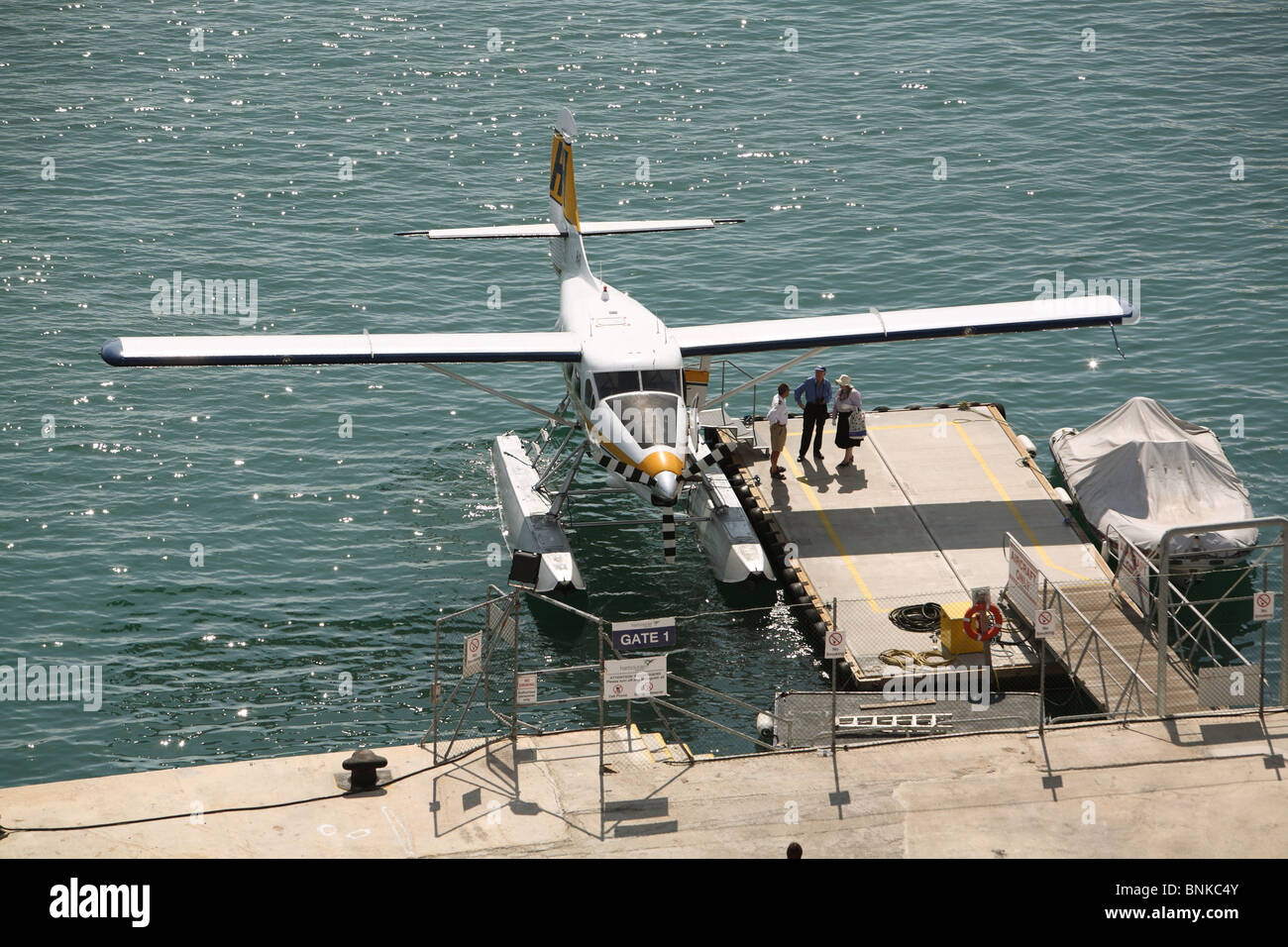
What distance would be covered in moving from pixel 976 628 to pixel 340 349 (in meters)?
13.9

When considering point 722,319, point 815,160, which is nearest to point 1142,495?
point 722,319

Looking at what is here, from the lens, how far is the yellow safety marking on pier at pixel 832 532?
1163 inches

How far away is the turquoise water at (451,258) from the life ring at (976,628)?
309 centimetres

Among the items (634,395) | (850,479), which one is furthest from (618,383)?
(850,479)

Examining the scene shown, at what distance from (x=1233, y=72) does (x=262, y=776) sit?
1860 inches

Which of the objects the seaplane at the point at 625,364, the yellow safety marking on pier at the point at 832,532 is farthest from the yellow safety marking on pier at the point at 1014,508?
the yellow safety marking on pier at the point at 832,532

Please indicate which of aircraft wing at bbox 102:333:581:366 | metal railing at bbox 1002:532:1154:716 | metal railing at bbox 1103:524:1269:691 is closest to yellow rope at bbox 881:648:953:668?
metal railing at bbox 1002:532:1154:716

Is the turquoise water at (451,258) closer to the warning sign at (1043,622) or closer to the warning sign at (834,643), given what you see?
the warning sign at (834,643)

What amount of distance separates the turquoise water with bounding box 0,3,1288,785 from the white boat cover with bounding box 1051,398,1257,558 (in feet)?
14.6

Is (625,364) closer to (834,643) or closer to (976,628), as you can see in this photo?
(834,643)

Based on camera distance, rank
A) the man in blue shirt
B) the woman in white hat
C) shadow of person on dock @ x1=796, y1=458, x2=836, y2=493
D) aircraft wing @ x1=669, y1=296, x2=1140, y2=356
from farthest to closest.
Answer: the man in blue shirt < shadow of person on dock @ x1=796, y1=458, x2=836, y2=493 < the woman in white hat < aircraft wing @ x1=669, y1=296, x2=1140, y2=356

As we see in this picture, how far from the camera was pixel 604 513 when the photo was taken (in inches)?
1373

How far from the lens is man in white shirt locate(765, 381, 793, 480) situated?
33781 millimetres

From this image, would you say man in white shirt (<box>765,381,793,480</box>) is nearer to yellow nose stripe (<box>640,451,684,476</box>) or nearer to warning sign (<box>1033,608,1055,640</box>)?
yellow nose stripe (<box>640,451,684,476</box>)
